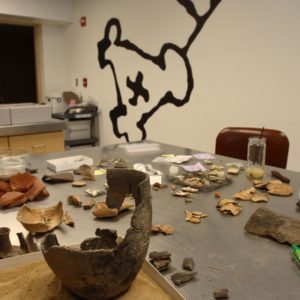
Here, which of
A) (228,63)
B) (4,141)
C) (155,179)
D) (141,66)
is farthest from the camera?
(141,66)

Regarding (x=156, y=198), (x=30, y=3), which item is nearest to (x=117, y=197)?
(x=156, y=198)

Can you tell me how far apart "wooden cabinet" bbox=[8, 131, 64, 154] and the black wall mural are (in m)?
0.84

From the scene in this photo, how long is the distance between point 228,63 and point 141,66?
1.02m

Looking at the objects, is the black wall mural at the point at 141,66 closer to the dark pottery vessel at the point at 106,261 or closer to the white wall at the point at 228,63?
the white wall at the point at 228,63

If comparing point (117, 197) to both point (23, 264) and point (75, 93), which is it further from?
point (75, 93)

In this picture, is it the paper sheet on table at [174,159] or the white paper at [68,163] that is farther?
the paper sheet on table at [174,159]

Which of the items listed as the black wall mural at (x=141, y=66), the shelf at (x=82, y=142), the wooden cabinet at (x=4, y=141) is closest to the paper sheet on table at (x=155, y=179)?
the black wall mural at (x=141, y=66)

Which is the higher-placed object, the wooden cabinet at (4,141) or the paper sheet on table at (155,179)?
the paper sheet on table at (155,179)

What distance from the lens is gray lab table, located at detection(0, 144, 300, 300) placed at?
0.67m

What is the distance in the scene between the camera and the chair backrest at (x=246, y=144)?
6.03 feet

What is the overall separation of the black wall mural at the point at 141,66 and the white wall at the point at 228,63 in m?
0.05

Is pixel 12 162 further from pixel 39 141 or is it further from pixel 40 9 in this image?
pixel 40 9

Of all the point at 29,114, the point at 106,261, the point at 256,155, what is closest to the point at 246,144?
the point at 256,155

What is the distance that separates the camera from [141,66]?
3.33 metres
